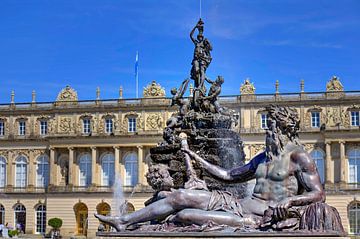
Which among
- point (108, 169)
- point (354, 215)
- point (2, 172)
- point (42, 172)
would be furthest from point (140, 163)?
point (354, 215)

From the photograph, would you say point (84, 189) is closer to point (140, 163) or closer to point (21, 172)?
point (140, 163)

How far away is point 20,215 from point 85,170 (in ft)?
27.2

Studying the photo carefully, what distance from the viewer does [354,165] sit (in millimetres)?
63281

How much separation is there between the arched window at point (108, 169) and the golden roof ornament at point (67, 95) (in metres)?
6.82

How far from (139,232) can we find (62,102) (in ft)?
212

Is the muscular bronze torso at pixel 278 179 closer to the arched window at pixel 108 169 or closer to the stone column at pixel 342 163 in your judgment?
the stone column at pixel 342 163

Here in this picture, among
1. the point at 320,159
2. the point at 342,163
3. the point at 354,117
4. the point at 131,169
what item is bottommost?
the point at 131,169

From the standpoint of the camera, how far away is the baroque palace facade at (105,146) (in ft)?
208

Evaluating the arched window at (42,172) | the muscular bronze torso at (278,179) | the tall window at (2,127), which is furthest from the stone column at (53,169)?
the muscular bronze torso at (278,179)

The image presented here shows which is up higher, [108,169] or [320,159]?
[320,159]

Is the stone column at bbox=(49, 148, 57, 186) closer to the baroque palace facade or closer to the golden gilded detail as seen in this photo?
the baroque palace facade

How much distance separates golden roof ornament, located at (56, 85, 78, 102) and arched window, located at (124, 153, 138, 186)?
834 centimetres

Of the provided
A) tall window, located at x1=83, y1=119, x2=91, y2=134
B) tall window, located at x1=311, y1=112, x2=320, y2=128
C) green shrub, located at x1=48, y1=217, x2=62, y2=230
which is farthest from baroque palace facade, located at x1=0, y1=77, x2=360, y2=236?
green shrub, located at x1=48, y1=217, x2=62, y2=230

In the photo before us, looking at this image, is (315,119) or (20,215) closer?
(315,119)
